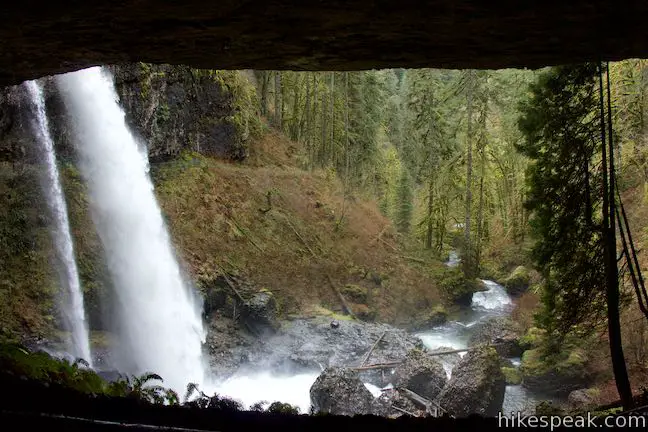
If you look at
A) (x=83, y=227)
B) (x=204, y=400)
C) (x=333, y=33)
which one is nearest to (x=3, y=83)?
(x=333, y=33)

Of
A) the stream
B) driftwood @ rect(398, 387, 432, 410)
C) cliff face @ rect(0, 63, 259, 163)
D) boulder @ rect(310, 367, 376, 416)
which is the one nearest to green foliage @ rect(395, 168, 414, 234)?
cliff face @ rect(0, 63, 259, 163)

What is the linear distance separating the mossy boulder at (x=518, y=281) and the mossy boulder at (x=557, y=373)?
9.05 metres

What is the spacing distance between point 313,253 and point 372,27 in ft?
56.0

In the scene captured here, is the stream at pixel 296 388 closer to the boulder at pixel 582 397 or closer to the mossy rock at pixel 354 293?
the boulder at pixel 582 397

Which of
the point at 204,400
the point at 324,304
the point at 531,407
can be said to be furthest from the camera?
the point at 324,304

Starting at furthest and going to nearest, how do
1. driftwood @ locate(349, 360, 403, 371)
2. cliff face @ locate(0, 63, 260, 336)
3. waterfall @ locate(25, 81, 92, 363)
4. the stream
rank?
driftwood @ locate(349, 360, 403, 371) < waterfall @ locate(25, 81, 92, 363) < the stream < cliff face @ locate(0, 63, 260, 336)

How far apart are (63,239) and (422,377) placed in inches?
419

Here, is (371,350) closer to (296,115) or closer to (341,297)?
(341,297)

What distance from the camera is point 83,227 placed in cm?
1428

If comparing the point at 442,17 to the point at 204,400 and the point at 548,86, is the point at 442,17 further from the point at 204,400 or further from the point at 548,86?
the point at 548,86

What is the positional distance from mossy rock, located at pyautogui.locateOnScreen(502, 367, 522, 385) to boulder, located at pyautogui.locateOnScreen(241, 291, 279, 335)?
7.29 meters

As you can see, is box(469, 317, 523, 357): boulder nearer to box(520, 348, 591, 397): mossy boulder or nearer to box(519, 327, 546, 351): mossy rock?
box(519, 327, 546, 351): mossy rock

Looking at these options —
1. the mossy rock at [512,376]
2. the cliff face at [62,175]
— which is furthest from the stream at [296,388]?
the cliff face at [62,175]

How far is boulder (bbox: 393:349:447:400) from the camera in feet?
39.8
